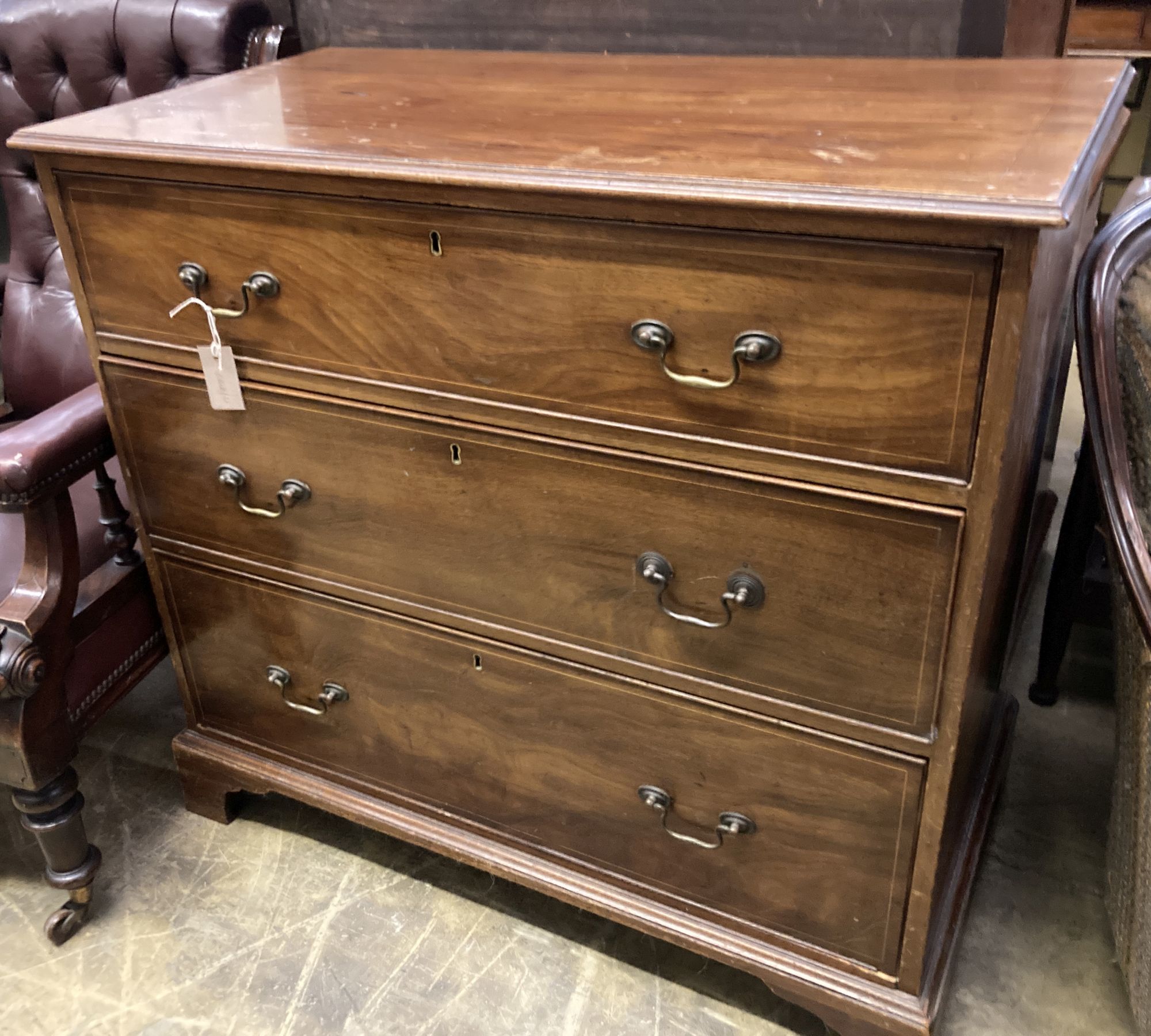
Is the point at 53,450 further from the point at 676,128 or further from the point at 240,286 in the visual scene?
the point at 676,128

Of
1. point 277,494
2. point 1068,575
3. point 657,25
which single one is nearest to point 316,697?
point 277,494

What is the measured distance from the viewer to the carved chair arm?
0.98m

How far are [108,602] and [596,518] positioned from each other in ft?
2.35

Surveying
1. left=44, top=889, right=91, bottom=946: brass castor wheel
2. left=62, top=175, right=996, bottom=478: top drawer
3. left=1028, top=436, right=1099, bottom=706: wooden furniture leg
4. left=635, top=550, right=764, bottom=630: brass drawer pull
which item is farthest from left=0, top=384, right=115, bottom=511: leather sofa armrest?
left=1028, top=436, right=1099, bottom=706: wooden furniture leg

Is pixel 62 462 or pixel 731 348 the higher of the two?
pixel 731 348

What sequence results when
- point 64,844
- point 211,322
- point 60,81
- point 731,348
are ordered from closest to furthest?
1. point 731,348
2. point 211,322
3. point 64,844
4. point 60,81

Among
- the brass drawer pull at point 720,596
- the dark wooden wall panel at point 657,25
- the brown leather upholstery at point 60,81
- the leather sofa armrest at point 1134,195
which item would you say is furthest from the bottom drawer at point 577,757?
the dark wooden wall panel at point 657,25

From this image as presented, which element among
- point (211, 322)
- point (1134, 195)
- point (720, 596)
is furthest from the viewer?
point (1134, 195)

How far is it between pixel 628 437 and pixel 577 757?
0.42m

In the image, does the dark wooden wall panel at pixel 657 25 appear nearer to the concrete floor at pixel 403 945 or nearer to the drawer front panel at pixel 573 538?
the drawer front panel at pixel 573 538

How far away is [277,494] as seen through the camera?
3.93 ft

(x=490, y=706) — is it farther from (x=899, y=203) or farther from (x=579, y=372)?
(x=899, y=203)

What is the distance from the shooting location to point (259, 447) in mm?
1178

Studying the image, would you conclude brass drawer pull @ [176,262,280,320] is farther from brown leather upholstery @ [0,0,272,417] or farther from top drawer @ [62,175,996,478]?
brown leather upholstery @ [0,0,272,417]
